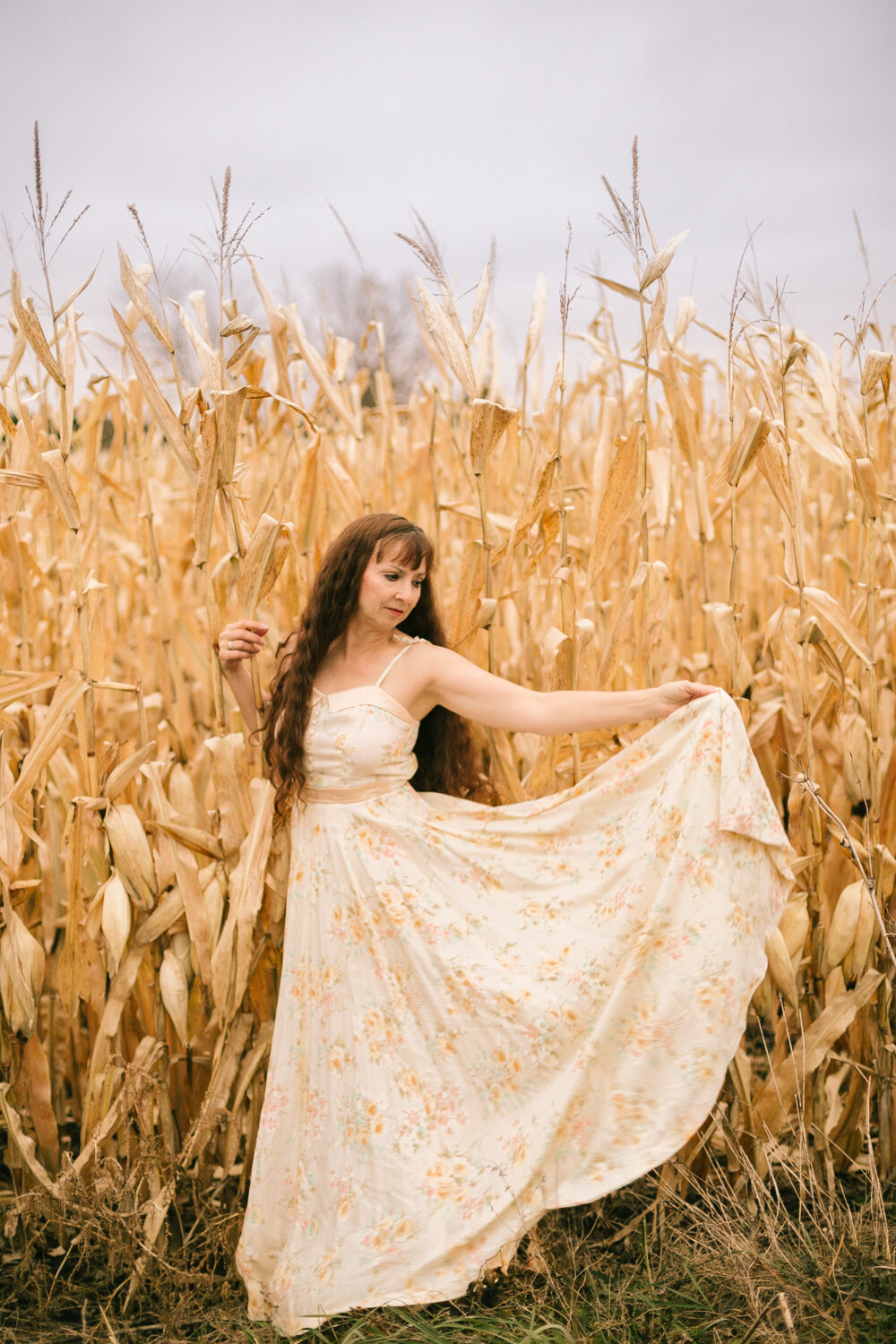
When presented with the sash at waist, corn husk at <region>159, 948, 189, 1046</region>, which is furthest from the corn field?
the sash at waist

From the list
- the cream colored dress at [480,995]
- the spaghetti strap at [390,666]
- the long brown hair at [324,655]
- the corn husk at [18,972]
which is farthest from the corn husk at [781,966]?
the corn husk at [18,972]

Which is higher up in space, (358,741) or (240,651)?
(240,651)

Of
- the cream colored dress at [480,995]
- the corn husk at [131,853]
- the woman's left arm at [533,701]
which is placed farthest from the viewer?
the corn husk at [131,853]

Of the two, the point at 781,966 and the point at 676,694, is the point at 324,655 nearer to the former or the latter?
the point at 676,694

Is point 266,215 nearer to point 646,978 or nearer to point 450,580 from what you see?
point 646,978

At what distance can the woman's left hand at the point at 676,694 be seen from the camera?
63.7 inches

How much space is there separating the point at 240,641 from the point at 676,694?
2.66 ft

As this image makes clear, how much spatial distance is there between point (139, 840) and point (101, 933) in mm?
234

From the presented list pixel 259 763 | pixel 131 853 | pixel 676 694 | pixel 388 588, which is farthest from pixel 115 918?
pixel 676 694

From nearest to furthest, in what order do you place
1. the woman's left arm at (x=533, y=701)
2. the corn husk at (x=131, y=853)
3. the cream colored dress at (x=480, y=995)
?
the cream colored dress at (x=480, y=995) → the woman's left arm at (x=533, y=701) → the corn husk at (x=131, y=853)

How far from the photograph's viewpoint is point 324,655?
1.85 metres

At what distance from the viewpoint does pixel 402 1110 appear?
1.62 m

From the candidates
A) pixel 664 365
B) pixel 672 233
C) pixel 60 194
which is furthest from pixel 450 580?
pixel 60 194

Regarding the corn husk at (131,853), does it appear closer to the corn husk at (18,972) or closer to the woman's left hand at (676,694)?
the corn husk at (18,972)
